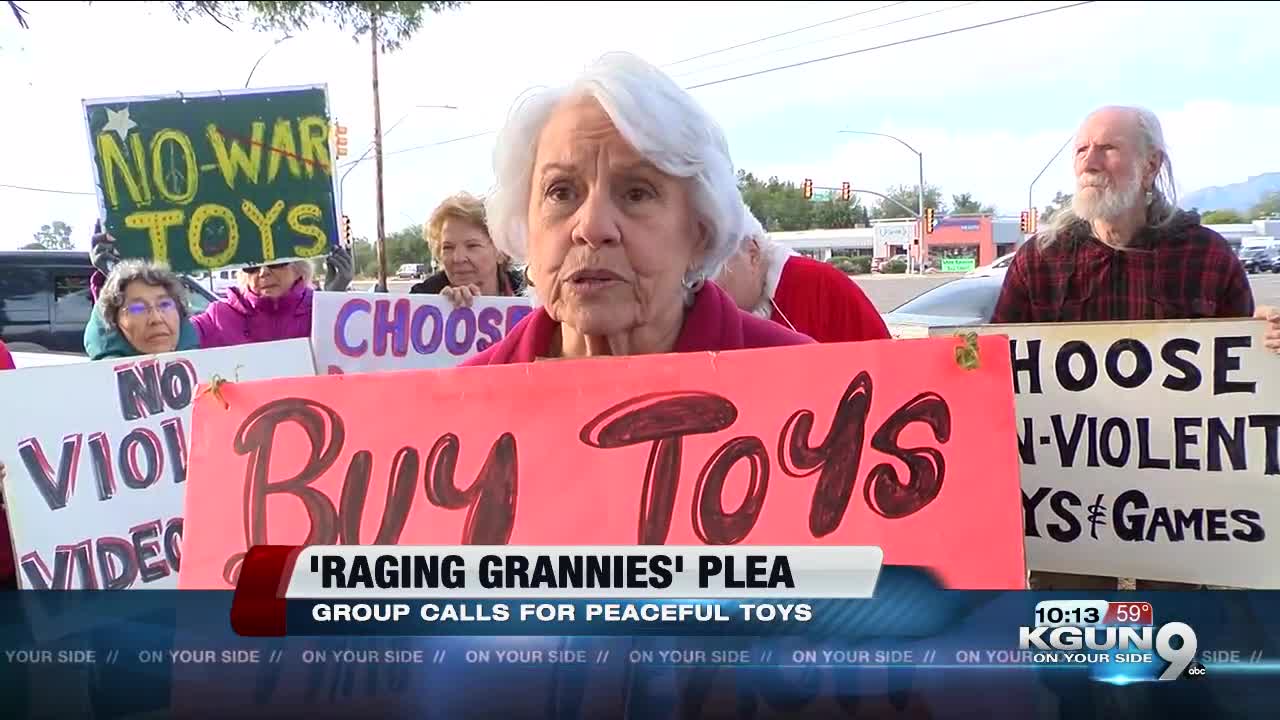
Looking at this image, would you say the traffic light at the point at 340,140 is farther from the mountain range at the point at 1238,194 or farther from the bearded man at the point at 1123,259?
the mountain range at the point at 1238,194

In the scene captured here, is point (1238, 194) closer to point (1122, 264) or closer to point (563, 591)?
point (1122, 264)

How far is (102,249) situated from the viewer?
1.75 metres

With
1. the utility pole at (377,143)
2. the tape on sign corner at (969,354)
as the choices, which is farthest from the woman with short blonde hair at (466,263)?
the tape on sign corner at (969,354)

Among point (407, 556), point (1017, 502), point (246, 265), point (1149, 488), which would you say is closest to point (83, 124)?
point (246, 265)

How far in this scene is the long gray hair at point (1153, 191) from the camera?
5.03ft

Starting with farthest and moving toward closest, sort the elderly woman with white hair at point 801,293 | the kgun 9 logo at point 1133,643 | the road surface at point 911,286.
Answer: the elderly woman with white hair at point 801,293, the road surface at point 911,286, the kgun 9 logo at point 1133,643

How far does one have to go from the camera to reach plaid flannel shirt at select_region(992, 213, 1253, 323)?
1879mm

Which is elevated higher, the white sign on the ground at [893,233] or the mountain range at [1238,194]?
the mountain range at [1238,194]

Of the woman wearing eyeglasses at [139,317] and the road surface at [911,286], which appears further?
the woman wearing eyeglasses at [139,317]

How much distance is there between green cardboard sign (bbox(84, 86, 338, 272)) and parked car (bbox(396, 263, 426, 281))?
0.30 meters

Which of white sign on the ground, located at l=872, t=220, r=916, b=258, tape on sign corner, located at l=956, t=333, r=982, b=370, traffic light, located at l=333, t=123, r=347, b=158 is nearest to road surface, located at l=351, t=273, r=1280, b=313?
white sign on the ground, located at l=872, t=220, r=916, b=258

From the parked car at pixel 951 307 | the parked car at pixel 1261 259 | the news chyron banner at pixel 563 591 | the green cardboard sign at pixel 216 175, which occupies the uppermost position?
the green cardboard sign at pixel 216 175

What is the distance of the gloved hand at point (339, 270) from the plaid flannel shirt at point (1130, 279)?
4.54 feet

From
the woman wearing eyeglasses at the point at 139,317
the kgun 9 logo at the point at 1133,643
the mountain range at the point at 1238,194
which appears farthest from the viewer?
the woman wearing eyeglasses at the point at 139,317
